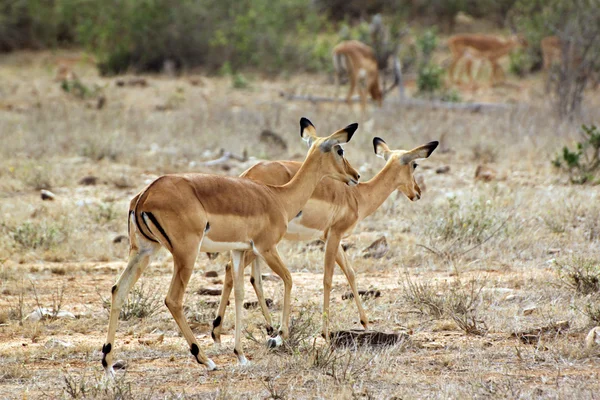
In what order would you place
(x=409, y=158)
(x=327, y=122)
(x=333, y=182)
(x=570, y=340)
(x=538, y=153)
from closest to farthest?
1. (x=570, y=340)
2. (x=333, y=182)
3. (x=409, y=158)
4. (x=538, y=153)
5. (x=327, y=122)

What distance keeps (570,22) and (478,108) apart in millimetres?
2334

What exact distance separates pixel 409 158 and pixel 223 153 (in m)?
5.37

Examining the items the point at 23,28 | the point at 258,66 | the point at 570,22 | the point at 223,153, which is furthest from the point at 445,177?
the point at 23,28

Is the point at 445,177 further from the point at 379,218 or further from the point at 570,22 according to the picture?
the point at 570,22

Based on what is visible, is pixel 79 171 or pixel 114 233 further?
pixel 79 171

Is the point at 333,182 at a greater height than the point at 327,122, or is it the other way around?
the point at 333,182

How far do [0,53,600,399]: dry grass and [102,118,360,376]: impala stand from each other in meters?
0.31

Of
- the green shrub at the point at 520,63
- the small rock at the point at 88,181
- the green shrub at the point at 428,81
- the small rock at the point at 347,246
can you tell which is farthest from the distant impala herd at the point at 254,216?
the green shrub at the point at 520,63

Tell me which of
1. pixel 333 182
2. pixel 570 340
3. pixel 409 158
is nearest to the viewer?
pixel 570 340

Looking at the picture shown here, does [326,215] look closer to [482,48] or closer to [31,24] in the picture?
[482,48]

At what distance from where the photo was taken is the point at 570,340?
5137 millimetres

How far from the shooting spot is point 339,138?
17.4ft

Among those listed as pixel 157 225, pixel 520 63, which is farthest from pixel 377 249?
pixel 520 63

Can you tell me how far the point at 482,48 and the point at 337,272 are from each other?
1460cm
